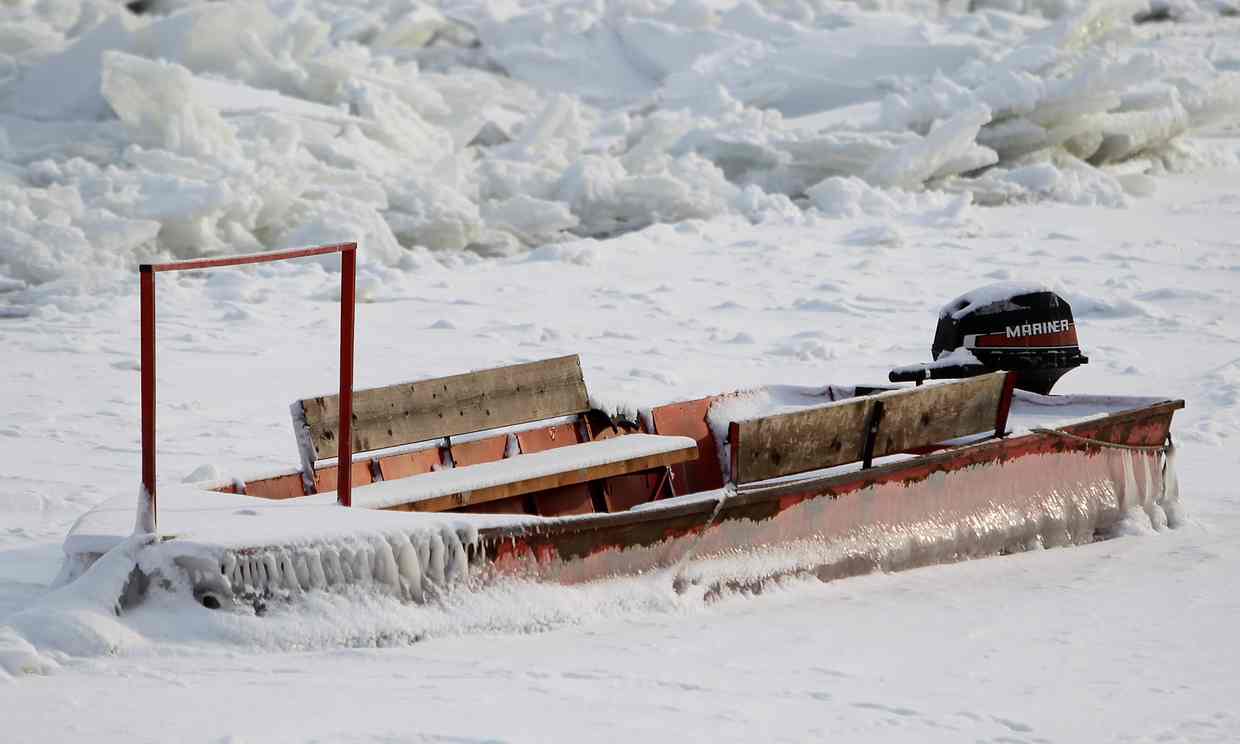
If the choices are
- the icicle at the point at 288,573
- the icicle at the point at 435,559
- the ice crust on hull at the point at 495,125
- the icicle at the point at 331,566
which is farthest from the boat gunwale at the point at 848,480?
the ice crust on hull at the point at 495,125

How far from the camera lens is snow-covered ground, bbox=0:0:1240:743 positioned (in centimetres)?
424

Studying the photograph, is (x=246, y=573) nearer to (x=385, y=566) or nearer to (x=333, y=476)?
(x=385, y=566)

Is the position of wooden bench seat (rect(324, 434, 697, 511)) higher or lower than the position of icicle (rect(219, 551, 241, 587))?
higher

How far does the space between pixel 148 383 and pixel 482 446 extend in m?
2.11

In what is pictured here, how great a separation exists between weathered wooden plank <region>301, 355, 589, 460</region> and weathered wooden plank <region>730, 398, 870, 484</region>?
1.21m

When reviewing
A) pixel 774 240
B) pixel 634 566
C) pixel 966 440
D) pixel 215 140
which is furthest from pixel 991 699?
pixel 215 140

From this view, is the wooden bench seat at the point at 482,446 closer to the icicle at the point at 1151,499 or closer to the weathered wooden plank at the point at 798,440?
the weathered wooden plank at the point at 798,440

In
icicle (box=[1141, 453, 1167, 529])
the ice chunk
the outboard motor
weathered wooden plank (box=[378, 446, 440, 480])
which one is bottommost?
icicle (box=[1141, 453, 1167, 529])

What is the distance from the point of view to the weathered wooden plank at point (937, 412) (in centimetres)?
562

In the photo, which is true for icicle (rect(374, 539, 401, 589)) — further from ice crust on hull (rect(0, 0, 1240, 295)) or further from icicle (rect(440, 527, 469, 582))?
ice crust on hull (rect(0, 0, 1240, 295))

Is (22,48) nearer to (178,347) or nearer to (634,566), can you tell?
(178,347)

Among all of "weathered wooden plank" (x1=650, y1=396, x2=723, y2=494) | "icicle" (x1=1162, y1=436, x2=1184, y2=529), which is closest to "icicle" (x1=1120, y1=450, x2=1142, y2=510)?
"icicle" (x1=1162, y1=436, x2=1184, y2=529)

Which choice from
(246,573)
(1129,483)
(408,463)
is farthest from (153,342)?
(1129,483)

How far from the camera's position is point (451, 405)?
6039 millimetres
